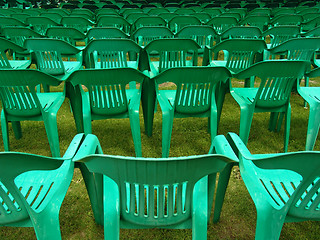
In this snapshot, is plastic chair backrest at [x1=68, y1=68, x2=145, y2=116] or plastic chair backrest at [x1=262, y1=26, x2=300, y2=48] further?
plastic chair backrest at [x1=262, y1=26, x2=300, y2=48]

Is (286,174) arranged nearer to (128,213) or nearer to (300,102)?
(128,213)

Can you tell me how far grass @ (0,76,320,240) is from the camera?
203cm

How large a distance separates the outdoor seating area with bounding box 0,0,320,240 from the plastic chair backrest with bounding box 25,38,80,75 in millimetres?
17

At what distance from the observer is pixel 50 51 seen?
327 centimetres

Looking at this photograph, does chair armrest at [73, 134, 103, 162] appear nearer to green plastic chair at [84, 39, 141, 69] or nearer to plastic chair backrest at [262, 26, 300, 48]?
green plastic chair at [84, 39, 141, 69]

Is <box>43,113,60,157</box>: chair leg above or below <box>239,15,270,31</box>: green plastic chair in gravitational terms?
below

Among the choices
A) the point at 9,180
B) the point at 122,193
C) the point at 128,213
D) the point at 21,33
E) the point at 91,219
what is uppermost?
the point at 21,33

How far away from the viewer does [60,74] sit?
3512 mm

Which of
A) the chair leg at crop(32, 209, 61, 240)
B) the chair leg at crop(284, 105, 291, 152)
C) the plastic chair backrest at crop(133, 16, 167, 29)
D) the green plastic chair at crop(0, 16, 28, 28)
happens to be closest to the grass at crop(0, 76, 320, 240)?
the chair leg at crop(284, 105, 291, 152)

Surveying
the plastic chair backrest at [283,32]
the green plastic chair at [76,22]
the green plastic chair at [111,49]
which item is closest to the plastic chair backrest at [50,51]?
the green plastic chair at [111,49]

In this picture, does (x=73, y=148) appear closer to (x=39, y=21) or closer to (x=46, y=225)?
(x=46, y=225)

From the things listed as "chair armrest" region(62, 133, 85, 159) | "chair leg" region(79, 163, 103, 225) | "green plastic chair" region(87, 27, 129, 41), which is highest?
"green plastic chair" region(87, 27, 129, 41)

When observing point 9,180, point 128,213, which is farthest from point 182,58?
point 9,180

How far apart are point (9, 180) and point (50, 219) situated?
0.33 m
